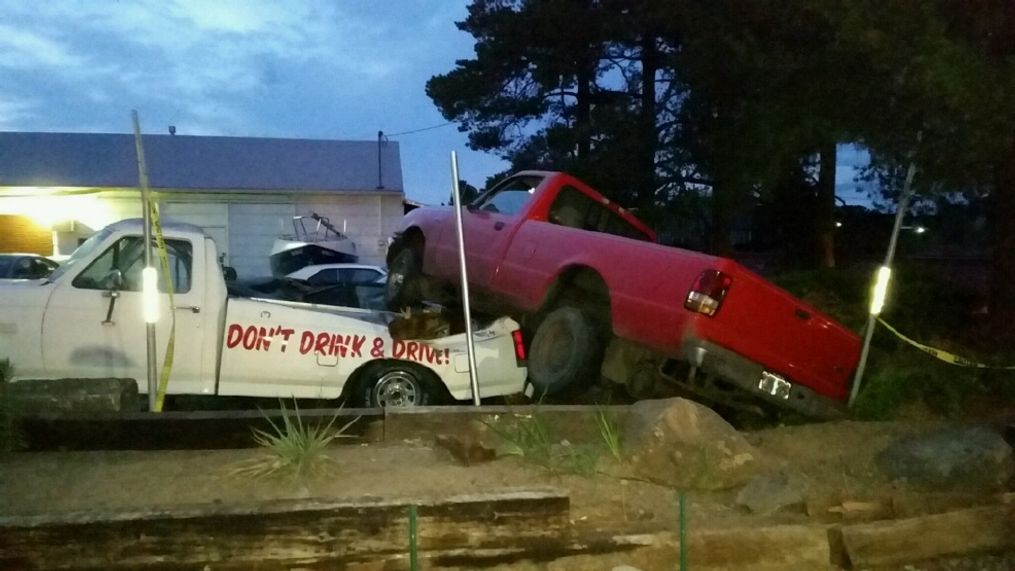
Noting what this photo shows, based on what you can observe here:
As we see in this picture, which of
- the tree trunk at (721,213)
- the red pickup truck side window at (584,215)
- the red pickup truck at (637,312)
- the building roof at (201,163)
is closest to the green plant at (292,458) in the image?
the red pickup truck at (637,312)

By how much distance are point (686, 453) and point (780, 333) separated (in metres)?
1.64

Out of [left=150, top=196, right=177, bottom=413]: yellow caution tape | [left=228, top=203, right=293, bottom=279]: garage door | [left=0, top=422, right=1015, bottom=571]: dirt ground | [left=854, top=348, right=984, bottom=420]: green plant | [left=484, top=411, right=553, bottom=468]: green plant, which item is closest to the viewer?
[left=0, top=422, right=1015, bottom=571]: dirt ground

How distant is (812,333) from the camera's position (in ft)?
23.9

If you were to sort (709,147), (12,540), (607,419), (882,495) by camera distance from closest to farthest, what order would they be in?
(12,540) → (882,495) → (607,419) → (709,147)

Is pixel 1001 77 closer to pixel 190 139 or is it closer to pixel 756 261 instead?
pixel 756 261

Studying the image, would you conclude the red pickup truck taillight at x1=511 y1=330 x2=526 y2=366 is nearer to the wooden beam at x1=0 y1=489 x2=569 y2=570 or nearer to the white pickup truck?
the white pickup truck

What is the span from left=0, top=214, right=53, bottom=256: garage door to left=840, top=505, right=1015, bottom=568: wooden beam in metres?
24.1

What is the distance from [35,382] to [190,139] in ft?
75.5

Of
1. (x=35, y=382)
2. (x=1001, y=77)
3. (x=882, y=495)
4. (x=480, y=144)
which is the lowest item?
(x=882, y=495)

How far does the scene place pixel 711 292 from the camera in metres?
6.89

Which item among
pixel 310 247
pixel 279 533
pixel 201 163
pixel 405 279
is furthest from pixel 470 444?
pixel 201 163

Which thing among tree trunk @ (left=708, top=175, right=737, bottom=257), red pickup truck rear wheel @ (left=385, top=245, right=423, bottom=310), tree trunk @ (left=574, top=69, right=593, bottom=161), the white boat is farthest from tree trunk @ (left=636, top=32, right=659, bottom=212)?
the white boat

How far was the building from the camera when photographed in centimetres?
2438

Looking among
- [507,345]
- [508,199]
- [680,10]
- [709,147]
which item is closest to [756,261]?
[709,147]
